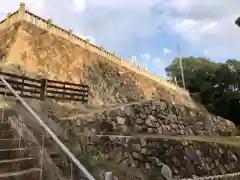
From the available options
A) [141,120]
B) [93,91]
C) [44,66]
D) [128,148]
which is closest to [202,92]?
[93,91]

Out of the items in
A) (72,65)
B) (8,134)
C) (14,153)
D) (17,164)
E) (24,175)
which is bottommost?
(24,175)

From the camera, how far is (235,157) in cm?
983

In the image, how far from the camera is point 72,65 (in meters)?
19.5

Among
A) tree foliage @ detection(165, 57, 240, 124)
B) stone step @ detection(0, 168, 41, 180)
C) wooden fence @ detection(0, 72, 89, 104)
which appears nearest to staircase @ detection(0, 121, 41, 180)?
stone step @ detection(0, 168, 41, 180)

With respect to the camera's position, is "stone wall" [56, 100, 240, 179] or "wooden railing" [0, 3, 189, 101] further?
"wooden railing" [0, 3, 189, 101]

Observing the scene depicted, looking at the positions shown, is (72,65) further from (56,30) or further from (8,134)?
(8,134)

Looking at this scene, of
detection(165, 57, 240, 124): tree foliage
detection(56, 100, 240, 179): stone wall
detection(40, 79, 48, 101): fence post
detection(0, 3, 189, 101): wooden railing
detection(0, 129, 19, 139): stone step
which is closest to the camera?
detection(0, 129, 19, 139): stone step

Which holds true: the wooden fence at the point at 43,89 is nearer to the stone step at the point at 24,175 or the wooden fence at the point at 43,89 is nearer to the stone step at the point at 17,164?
the stone step at the point at 17,164

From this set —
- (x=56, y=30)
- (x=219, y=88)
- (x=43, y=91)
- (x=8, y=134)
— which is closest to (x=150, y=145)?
(x=8, y=134)

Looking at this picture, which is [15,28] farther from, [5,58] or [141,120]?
[141,120]

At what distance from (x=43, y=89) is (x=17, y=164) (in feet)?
26.0

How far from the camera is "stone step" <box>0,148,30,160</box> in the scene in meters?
4.33

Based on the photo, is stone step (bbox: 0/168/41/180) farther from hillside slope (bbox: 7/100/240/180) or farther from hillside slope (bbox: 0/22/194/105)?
hillside slope (bbox: 0/22/194/105)

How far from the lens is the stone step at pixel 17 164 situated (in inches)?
157
